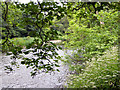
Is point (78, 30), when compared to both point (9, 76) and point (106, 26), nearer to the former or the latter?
point (106, 26)

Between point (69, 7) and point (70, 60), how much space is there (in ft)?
6.54

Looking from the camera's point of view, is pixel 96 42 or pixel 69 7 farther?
pixel 96 42

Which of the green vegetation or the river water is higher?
the green vegetation

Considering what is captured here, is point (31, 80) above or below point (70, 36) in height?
below

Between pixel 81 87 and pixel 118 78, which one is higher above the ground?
pixel 118 78

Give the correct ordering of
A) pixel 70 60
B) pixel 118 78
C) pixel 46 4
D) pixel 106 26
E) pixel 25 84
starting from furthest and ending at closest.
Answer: pixel 70 60, pixel 106 26, pixel 25 84, pixel 118 78, pixel 46 4

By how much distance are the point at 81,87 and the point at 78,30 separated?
1.20m

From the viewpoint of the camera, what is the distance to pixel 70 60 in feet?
8.17

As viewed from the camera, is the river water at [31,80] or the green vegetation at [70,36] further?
the river water at [31,80]

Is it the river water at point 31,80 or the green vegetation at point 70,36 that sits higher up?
the green vegetation at point 70,36

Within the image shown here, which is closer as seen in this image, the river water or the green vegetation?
the green vegetation

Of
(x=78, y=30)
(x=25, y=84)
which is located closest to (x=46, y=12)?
(x=78, y=30)

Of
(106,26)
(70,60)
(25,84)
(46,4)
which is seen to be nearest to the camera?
(46,4)

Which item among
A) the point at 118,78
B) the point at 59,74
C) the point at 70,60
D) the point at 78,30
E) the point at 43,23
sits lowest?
the point at 59,74
